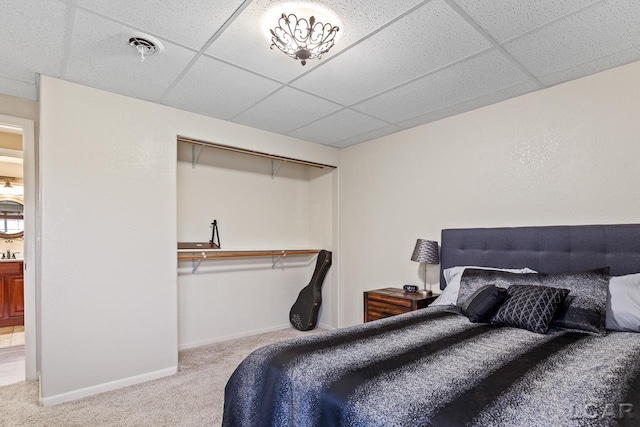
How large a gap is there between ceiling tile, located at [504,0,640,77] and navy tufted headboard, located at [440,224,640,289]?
1182mm

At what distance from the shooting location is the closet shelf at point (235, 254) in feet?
11.5

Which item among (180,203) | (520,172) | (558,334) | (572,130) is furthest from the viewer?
(180,203)

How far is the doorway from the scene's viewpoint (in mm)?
2918

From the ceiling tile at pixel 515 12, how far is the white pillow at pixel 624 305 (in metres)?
1.64

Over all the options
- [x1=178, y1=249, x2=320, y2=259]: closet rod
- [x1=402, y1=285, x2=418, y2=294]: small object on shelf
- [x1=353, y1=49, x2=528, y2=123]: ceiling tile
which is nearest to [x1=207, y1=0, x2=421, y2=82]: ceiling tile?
[x1=353, y1=49, x2=528, y2=123]: ceiling tile

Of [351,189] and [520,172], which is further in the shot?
[351,189]

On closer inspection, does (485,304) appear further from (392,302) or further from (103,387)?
(103,387)

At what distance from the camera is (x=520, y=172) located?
2.84 m

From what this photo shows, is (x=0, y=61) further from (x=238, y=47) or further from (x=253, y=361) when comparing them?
(x=253, y=361)

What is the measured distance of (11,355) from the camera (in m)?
→ 3.58

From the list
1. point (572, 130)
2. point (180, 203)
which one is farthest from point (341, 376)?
point (180, 203)

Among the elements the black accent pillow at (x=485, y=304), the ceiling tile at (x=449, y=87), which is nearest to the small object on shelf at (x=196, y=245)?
the ceiling tile at (x=449, y=87)

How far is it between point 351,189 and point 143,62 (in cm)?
272

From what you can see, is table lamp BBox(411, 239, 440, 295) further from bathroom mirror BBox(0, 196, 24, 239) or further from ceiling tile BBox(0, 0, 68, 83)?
bathroom mirror BBox(0, 196, 24, 239)
